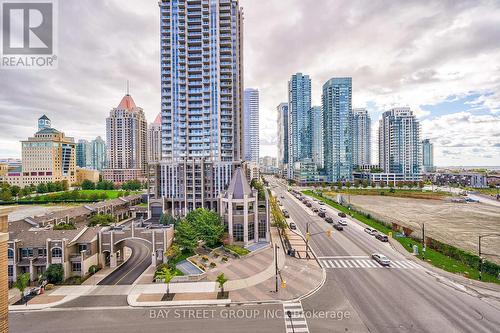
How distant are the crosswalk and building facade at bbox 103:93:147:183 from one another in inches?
6570

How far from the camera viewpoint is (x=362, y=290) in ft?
95.0

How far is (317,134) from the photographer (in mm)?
189000

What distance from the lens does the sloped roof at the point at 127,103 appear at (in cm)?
17039

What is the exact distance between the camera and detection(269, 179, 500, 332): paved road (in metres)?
22.4

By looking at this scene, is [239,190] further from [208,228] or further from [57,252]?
[57,252]

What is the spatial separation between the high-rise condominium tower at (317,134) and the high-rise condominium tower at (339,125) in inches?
985

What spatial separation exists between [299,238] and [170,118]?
54570mm

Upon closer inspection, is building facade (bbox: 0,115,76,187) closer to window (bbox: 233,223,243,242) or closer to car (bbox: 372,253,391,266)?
window (bbox: 233,223,243,242)

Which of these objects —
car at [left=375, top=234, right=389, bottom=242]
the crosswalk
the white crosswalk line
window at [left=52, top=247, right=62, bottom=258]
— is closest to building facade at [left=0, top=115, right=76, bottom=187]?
window at [left=52, top=247, right=62, bottom=258]

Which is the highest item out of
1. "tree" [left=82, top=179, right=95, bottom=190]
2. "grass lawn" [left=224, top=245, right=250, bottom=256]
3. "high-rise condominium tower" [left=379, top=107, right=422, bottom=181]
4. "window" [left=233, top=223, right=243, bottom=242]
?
"high-rise condominium tower" [left=379, top=107, right=422, bottom=181]

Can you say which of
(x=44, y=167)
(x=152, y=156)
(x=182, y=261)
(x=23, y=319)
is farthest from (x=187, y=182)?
(x=152, y=156)

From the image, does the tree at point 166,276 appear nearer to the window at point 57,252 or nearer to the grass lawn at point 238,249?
the grass lawn at point 238,249

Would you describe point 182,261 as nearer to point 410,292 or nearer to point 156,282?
point 156,282

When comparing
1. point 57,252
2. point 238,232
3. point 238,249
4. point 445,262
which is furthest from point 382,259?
point 57,252
